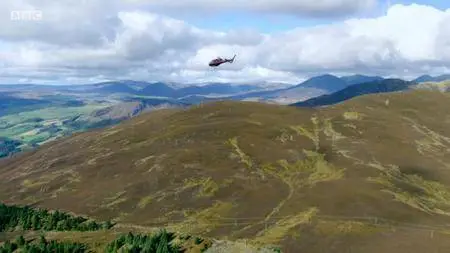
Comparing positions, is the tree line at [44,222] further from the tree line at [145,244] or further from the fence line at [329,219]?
the tree line at [145,244]

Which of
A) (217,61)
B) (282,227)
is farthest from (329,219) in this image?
(217,61)

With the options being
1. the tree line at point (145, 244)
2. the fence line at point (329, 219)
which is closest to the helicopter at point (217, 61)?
the tree line at point (145, 244)

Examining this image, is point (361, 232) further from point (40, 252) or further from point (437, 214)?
point (40, 252)

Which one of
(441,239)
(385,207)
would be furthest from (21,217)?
(441,239)

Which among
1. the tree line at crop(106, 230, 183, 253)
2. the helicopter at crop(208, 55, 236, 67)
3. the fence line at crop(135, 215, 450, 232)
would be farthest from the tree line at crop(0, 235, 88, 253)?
the fence line at crop(135, 215, 450, 232)

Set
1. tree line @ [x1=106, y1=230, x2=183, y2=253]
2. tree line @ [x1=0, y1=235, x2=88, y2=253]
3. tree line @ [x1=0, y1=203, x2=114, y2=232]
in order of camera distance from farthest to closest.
Result: tree line @ [x1=0, y1=203, x2=114, y2=232] → tree line @ [x1=0, y1=235, x2=88, y2=253] → tree line @ [x1=106, y1=230, x2=183, y2=253]

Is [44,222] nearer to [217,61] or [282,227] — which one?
[282,227]

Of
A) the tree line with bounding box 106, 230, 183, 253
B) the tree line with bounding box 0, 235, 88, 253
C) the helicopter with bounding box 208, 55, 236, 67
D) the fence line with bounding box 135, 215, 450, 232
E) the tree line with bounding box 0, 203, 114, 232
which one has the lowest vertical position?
the tree line with bounding box 0, 203, 114, 232

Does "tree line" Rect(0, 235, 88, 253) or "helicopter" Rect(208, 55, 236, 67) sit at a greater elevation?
"helicopter" Rect(208, 55, 236, 67)

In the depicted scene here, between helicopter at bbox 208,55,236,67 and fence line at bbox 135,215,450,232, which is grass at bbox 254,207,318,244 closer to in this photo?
fence line at bbox 135,215,450,232
